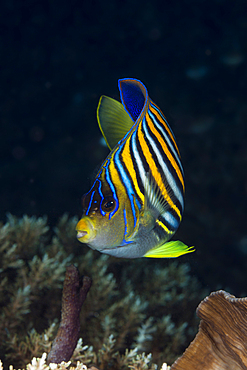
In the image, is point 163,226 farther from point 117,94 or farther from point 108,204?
point 117,94

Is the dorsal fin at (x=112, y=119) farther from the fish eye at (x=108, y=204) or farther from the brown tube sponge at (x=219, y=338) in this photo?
the brown tube sponge at (x=219, y=338)

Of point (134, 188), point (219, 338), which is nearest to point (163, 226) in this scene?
point (134, 188)

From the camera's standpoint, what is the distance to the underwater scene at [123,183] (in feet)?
3.28

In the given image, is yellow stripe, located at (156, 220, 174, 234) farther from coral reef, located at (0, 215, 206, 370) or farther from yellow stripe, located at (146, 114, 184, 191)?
coral reef, located at (0, 215, 206, 370)

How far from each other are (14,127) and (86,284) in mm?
4989

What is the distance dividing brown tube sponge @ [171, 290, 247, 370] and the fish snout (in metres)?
0.52

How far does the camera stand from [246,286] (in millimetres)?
4586

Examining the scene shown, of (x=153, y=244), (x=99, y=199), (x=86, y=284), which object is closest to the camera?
(x=99, y=199)

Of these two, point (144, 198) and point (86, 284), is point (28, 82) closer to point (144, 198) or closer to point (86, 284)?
point (86, 284)

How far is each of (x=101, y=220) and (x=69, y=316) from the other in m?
0.95

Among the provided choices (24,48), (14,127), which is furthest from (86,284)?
(24,48)

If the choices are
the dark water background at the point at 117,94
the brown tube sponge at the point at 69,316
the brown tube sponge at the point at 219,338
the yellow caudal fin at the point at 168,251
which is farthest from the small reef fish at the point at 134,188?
the dark water background at the point at 117,94

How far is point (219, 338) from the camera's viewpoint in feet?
3.30

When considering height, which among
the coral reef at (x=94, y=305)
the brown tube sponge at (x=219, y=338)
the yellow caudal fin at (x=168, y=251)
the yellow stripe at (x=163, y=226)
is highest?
the yellow stripe at (x=163, y=226)
